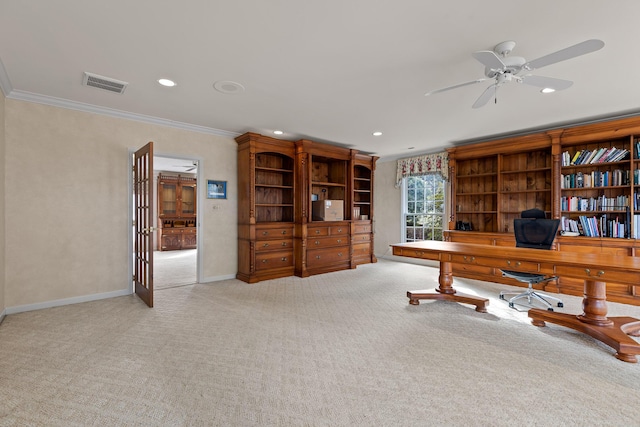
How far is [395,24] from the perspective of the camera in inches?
78.9

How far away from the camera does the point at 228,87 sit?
10.0ft

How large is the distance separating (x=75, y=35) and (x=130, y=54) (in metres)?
0.35

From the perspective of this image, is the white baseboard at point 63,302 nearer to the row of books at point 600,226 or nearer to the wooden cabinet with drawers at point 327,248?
the wooden cabinet with drawers at point 327,248

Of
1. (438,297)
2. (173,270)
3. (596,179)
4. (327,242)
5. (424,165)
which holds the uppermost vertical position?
(424,165)

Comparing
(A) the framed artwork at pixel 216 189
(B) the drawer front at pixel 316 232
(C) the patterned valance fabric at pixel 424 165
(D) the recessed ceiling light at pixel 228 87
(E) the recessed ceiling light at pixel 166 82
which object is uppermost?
(D) the recessed ceiling light at pixel 228 87

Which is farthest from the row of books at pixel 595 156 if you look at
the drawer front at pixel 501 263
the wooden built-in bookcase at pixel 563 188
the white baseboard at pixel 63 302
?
the white baseboard at pixel 63 302

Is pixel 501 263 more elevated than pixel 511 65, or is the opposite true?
pixel 511 65

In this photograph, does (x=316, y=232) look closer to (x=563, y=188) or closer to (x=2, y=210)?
(x=563, y=188)

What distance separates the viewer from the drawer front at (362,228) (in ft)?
20.0

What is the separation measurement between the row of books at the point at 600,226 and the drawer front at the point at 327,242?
3421mm

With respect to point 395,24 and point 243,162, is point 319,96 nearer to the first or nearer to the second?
point 395,24

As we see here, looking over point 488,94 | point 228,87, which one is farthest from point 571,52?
point 228,87

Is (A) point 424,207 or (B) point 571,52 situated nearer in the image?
(B) point 571,52

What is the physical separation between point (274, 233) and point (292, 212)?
68 centimetres
